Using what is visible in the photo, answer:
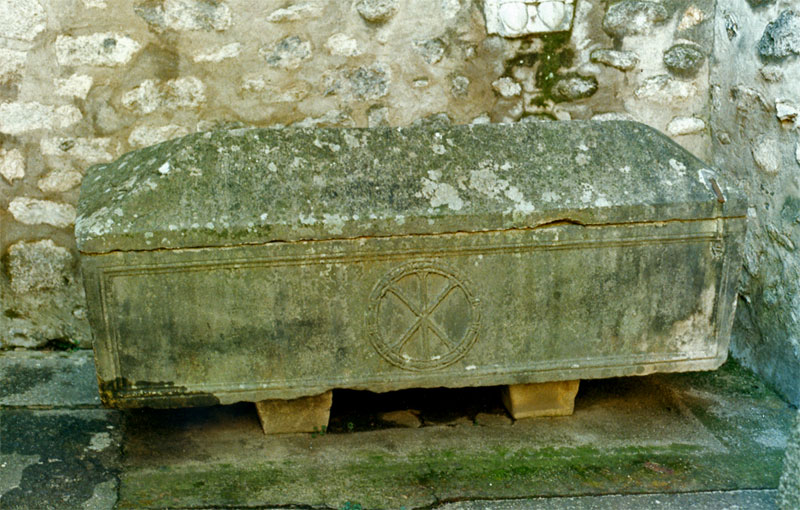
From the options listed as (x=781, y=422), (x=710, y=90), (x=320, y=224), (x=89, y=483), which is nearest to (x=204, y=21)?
(x=320, y=224)

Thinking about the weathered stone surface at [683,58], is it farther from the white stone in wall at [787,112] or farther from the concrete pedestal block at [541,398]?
the concrete pedestal block at [541,398]

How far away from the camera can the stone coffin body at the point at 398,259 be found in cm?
251

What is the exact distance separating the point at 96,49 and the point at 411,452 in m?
2.22

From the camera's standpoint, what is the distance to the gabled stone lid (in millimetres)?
2480

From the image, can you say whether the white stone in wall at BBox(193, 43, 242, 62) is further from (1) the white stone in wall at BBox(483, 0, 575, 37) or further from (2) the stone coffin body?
(1) the white stone in wall at BBox(483, 0, 575, 37)

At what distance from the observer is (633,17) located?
353 cm

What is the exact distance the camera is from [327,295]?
8.52 ft

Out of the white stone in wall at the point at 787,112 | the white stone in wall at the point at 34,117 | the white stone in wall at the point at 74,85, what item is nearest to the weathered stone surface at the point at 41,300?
the white stone in wall at the point at 34,117

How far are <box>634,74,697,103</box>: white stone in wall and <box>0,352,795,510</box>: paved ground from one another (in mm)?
1349

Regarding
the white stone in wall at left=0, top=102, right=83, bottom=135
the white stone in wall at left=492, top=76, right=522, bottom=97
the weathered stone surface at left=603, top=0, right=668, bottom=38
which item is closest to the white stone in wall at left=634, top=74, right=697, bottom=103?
the weathered stone surface at left=603, top=0, right=668, bottom=38

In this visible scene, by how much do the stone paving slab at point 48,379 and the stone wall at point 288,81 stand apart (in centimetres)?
14

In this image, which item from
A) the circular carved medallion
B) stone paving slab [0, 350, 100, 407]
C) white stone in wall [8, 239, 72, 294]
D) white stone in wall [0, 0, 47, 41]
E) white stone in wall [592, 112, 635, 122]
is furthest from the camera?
white stone in wall [592, 112, 635, 122]

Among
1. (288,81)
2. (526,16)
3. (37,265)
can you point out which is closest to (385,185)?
(288,81)

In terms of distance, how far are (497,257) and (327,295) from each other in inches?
23.4
